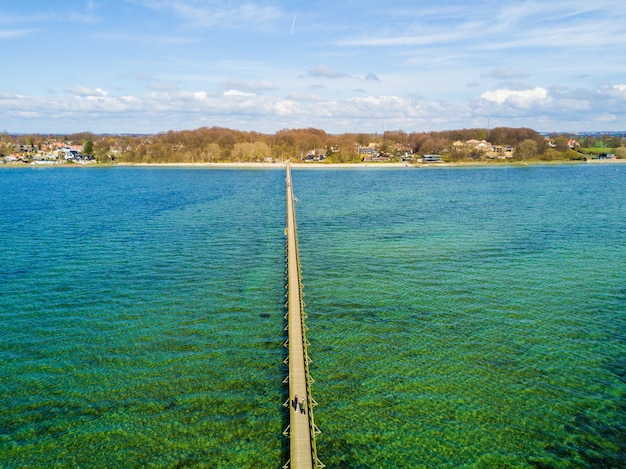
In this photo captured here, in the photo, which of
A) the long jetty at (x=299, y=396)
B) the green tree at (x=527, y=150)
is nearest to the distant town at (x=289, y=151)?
the green tree at (x=527, y=150)

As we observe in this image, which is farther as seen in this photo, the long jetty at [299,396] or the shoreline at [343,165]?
the shoreline at [343,165]

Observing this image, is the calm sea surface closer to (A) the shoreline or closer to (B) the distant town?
(A) the shoreline

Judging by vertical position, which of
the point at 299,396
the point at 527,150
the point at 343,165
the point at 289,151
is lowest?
the point at 299,396

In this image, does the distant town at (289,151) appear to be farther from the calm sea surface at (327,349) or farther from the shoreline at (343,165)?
the calm sea surface at (327,349)

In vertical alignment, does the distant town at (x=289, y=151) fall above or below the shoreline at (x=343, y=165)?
above

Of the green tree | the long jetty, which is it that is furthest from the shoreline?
the long jetty

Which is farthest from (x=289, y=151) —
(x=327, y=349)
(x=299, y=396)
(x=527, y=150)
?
→ (x=299, y=396)

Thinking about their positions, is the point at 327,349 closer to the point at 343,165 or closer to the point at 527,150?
the point at 343,165

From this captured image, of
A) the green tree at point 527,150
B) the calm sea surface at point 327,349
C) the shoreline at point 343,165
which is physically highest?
the green tree at point 527,150

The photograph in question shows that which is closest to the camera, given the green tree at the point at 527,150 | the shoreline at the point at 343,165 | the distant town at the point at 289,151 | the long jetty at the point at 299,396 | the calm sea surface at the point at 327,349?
the long jetty at the point at 299,396
